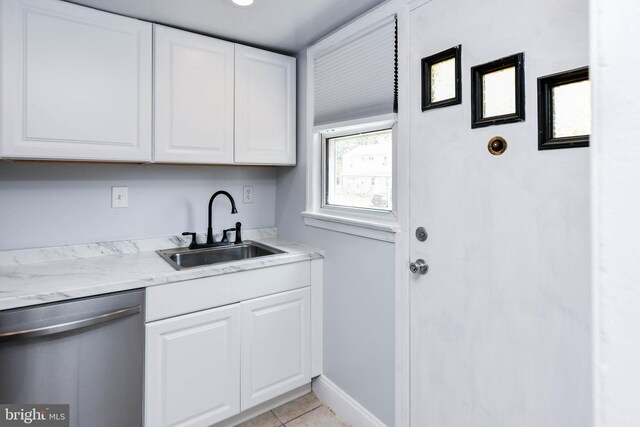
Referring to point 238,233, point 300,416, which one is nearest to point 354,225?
point 238,233

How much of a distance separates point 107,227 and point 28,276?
0.50 m

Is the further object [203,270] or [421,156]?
[203,270]

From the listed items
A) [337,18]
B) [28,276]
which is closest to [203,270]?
[28,276]

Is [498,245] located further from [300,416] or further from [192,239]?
[192,239]

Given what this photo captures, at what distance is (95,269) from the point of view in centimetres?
165

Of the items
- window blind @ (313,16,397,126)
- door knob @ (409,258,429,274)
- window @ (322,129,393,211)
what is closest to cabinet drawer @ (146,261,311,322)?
window @ (322,129,393,211)

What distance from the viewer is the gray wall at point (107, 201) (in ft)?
5.76

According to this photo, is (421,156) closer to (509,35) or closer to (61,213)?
(509,35)

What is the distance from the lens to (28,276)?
153 cm

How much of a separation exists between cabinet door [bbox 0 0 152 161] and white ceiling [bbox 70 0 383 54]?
0.32 feet

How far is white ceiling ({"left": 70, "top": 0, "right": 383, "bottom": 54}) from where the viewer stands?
1674 millimetres

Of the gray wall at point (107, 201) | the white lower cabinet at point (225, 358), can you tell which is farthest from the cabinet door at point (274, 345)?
the gray wall at point (107, 201)

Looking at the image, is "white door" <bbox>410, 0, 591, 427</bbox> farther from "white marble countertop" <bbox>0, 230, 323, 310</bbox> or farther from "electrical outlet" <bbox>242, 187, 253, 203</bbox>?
"electrical outlet" <bbox>242, 187, 253, 203</bbox>

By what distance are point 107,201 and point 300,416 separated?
1.65 metres
